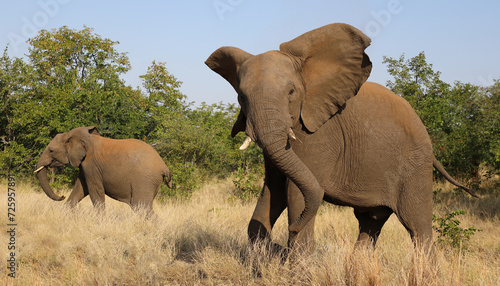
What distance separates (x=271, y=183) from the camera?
15.4 ft

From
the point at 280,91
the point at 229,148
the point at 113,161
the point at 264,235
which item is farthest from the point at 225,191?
the point at 280,91

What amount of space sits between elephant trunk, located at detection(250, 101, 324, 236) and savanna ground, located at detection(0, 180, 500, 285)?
1.83 ft

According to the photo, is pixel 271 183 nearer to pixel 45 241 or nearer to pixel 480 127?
pixel 45 241

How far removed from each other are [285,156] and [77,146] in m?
7.14

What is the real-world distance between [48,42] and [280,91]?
2151 centimetres

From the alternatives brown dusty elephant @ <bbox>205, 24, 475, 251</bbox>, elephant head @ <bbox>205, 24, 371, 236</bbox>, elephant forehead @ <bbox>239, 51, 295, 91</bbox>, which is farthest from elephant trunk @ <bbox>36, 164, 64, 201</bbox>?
elephant forehead @ <bbox>239, 51, 295, 91</bbox>

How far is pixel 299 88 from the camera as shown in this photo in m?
4.02

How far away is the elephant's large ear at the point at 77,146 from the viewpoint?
974cm

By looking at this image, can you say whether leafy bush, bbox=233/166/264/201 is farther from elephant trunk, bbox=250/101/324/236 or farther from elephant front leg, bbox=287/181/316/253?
elephant trunk, bbox=250/101/324/236

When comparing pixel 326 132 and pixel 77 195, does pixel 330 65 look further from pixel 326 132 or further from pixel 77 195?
pixel 77 195

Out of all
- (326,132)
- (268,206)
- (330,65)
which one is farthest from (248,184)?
(330,65)

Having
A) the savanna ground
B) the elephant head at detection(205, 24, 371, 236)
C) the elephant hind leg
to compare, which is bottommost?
the savanna ground

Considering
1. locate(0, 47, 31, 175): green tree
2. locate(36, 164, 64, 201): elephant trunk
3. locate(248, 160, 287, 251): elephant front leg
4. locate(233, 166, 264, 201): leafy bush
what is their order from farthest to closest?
locate(0, 47, 31, 175): green tree → locate(233, 166, 264, 201): leafy bush → locate(36, 164, 64, 201): elephant trunk → locate(248, 160, 287, 251): elephant front leg

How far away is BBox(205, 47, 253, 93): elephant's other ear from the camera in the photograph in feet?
14.4
